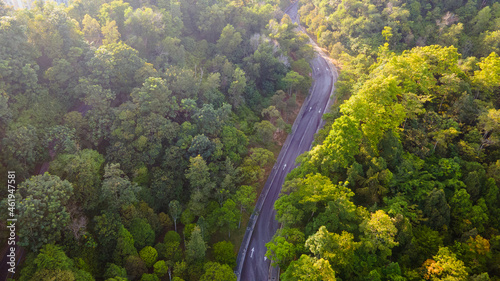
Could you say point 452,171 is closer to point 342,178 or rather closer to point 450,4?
point 342,178

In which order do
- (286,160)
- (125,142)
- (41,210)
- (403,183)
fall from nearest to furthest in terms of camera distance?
(41,210), (403,183), (125,142), (286,160)

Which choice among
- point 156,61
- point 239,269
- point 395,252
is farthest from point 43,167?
point 395,252

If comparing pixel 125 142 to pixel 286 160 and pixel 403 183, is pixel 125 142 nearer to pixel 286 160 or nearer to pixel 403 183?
pixel 286 160

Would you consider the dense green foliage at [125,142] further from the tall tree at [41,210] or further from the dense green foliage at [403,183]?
the dense green foliage at [403,183]

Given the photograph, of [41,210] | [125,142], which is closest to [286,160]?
[125,142]

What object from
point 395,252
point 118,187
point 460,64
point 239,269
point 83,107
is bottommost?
point 239,269

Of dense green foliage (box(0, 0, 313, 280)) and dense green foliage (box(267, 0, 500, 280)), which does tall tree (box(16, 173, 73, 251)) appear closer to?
dense green foliage (box(0, 0, 313, 280))
